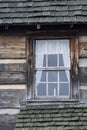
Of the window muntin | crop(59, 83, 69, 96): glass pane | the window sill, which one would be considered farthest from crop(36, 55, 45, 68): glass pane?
the window sill

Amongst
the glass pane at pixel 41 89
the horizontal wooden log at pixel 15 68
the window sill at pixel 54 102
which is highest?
the horizontal wooden log at pixel 15 68

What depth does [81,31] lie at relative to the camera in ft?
35.8

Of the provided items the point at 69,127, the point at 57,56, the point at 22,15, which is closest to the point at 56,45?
the point at 57,56

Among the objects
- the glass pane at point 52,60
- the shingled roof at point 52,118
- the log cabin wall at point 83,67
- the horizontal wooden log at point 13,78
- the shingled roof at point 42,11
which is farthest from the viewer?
the glass pane at point 52,60

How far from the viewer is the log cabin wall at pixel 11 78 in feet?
35.6

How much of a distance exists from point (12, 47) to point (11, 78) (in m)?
0.66

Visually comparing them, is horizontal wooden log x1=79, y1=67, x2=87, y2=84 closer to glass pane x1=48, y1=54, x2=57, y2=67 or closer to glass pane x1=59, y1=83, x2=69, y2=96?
glass pane x1=59, y1=83, x2=69, y2=96

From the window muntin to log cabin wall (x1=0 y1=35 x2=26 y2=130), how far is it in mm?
326

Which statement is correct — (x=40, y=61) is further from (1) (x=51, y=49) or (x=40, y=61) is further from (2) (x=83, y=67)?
(2) (x=83, y=67)

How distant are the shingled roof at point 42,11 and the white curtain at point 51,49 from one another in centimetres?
59

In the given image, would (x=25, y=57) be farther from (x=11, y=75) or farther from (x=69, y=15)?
(x=69, y=15)

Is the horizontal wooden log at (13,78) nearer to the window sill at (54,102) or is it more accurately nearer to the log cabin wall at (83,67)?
the window sill at (54,102)

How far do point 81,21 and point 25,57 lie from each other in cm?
143

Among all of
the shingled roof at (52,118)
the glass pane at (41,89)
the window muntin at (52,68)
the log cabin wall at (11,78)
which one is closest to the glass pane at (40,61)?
the window muntin at (52,68)
